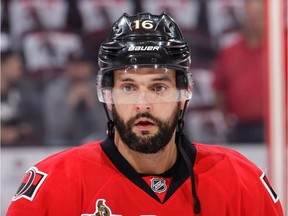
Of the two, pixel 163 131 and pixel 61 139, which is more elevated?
pixel 163 131

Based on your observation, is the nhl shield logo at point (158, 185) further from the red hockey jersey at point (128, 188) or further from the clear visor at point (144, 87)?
the clear visor at point (144, 87)

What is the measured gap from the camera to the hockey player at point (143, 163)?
1996mm

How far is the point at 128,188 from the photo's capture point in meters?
2.05

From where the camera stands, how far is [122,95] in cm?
202

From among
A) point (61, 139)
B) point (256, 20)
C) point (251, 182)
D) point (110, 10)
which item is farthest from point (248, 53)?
point (251, 182)

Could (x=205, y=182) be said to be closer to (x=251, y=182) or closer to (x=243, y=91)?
(x=251, y=182)

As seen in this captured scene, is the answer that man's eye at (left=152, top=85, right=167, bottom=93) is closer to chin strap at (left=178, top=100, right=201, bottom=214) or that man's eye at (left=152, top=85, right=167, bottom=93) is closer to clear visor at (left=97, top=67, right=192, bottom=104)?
clear visor at (left=97, top=67, right=192, bottom=104)

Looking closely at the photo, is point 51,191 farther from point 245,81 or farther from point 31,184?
point 245,81

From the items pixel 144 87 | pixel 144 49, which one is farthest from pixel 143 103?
pixel 144 49

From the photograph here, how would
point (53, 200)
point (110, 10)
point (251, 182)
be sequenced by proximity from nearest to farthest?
point (53, 200) < point (251, 182) < point (110, 10)

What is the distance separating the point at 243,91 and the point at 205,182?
5.48ft

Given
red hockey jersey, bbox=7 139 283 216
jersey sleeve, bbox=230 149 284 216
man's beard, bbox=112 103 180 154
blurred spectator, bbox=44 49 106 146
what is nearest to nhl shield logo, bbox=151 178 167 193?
red hockey jersey, bbox=7 139 283 216

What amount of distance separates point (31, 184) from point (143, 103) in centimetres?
38

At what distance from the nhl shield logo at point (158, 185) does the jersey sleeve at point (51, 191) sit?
0.21 m
